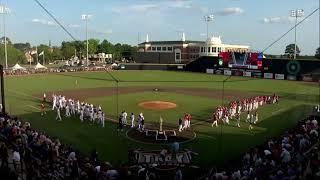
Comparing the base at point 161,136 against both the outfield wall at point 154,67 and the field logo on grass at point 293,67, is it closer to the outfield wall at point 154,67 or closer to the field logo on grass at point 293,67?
the field logo on grass at point 293,67

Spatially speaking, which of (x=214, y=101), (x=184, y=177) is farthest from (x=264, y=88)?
(x=184, y=177)

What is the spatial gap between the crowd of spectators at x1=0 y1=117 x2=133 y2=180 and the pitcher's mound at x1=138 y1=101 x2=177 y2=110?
679 inches

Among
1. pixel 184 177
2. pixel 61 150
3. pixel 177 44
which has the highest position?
pixel 177 44

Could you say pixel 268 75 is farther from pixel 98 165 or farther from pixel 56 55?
pixel 56 55

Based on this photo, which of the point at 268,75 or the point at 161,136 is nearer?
the point at 161,136

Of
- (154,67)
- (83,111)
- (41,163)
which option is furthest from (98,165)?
(154,67)

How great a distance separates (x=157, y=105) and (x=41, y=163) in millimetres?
21956

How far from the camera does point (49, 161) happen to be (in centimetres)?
1308

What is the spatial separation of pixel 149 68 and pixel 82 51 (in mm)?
57151

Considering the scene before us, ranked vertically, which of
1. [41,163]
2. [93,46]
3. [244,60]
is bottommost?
[41,163]

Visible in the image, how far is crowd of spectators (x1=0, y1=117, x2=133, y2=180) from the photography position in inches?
428

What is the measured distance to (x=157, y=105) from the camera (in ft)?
110

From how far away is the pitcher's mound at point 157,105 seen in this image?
32516 millimetres

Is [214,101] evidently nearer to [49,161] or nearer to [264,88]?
[264,88]
